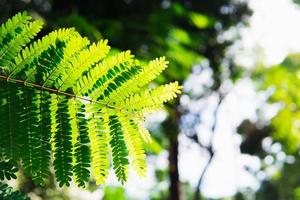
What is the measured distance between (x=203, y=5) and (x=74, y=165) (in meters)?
8.73

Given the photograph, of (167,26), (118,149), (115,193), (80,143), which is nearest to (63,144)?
(80,143)

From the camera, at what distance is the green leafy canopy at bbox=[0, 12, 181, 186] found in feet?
3.76

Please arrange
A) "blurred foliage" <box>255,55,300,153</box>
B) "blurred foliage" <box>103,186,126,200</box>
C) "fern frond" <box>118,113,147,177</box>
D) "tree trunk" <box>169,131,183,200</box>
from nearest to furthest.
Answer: "fern frond" <box>118,113,147,177</box>
"blurred foliage" <box>103,186,126,200</box>
"blurred foliage" <box>255,55,300,153</box>
"tree trunk" <box>169,131,183,200</box>

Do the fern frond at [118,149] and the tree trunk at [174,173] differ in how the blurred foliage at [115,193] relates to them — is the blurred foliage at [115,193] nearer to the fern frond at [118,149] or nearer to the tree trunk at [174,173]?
the fern frond at [118,149]

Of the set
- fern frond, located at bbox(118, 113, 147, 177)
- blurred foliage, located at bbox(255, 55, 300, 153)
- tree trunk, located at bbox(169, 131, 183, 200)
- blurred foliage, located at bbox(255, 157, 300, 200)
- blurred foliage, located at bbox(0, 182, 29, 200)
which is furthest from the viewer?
blurred foliage, located at bbox(255, 157, 300, 200)

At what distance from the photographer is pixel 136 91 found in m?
1.27

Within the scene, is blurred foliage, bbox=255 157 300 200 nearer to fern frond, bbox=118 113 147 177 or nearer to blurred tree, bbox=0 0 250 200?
blurred tree, bbox=0 0 250 200

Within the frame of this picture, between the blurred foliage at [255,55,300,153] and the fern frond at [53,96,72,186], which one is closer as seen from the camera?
the fern frond at [53,96,72,186]

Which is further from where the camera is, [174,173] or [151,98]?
[174,173]

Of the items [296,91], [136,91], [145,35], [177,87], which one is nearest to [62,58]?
[136,91]

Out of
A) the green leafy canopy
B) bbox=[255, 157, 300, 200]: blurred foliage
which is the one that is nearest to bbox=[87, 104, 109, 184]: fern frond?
the green leafy canopy

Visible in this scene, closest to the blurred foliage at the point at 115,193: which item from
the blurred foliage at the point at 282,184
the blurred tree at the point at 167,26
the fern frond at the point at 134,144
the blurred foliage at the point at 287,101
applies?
the blurred tree at the point at 167,26

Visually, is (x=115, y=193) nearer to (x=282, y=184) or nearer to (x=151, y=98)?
(x=151, y=98)

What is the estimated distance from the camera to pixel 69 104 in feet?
4.08
